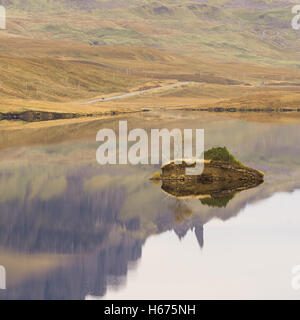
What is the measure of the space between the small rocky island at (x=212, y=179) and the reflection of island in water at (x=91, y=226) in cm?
11

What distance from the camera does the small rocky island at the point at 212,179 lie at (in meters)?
26.4

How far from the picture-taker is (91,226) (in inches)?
835
